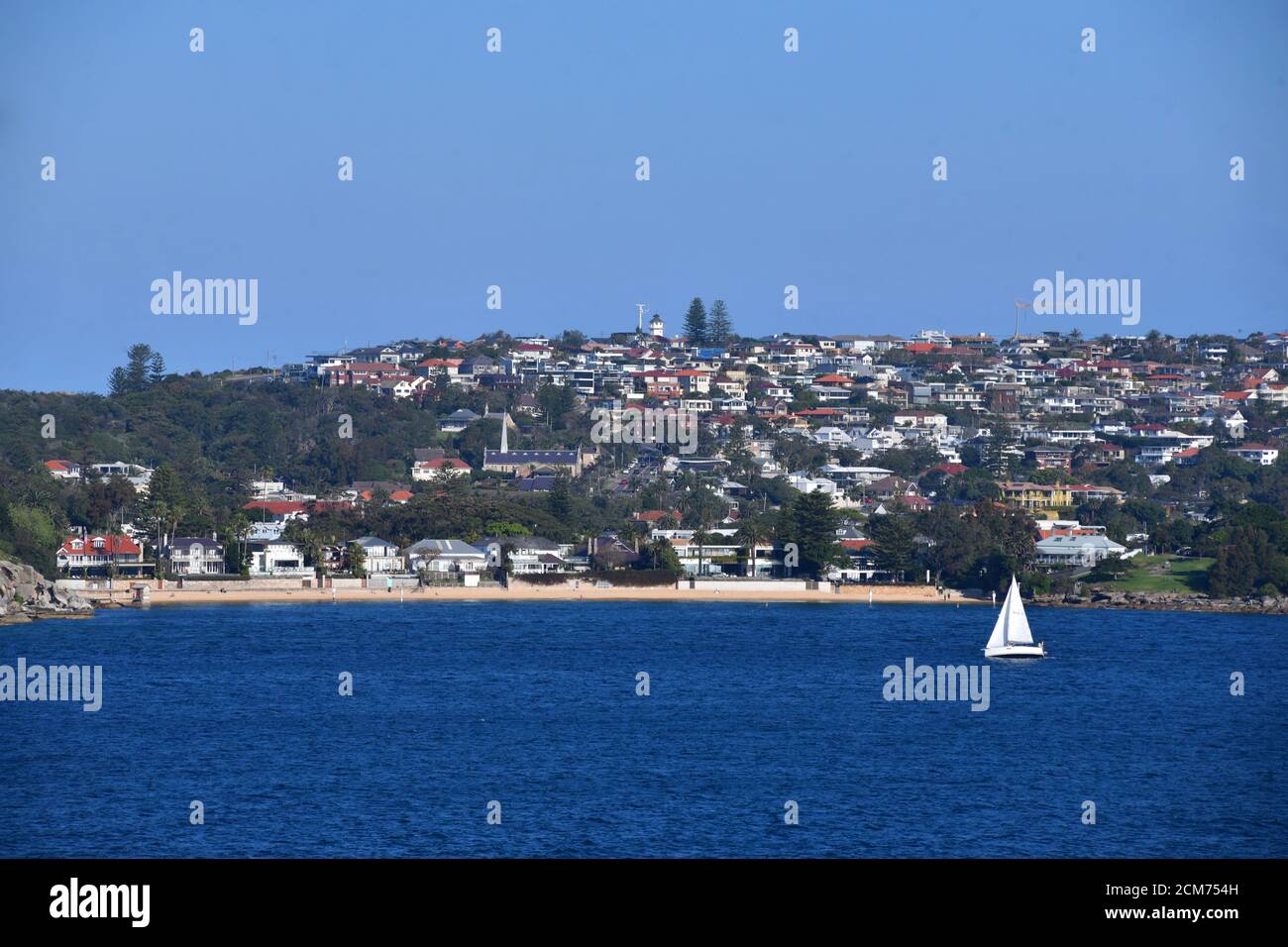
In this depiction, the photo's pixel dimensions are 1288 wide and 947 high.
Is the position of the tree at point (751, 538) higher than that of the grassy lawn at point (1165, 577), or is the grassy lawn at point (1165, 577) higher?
the tree at point (751, 538)

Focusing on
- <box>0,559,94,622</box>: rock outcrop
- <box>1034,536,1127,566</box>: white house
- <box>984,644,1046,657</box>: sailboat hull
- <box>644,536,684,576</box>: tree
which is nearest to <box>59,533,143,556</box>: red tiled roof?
<box>0,559,94,622</box>: rock outcrop

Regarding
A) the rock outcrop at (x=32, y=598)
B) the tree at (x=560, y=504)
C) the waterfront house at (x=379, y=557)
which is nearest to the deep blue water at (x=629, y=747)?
the rock outcrop at (x=32, y=598)

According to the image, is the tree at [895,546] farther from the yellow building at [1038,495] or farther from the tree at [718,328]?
the tree at [718,328]

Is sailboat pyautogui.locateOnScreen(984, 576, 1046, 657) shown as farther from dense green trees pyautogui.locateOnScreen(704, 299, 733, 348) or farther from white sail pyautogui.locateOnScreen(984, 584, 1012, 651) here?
dense green trees pyautogui.locateOnScreen(704, 299, 733, 348)

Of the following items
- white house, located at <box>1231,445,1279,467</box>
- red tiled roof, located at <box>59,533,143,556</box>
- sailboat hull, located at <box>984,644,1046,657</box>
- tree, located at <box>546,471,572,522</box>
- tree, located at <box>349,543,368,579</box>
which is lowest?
sailboat hull, located at <box>984,644,1046,657</box>

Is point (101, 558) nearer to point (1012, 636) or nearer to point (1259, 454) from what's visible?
point (1012, 636)
